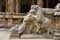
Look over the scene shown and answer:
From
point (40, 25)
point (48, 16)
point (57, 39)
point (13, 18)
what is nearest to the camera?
Result: point (57, 39)

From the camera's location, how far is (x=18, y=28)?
5906 millimetres

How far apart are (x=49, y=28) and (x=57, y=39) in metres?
0.58

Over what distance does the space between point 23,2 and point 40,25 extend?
18.5 m

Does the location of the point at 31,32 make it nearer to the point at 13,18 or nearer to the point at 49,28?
the point at 49,28

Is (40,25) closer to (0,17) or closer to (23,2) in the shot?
(0,17)

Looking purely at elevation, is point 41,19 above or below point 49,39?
above

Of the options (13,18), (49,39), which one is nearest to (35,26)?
(49,39)

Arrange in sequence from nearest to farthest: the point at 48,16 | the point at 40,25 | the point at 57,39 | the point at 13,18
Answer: the point at 57,39
the point at 40,25
the point at 48,16
the point at 13,18

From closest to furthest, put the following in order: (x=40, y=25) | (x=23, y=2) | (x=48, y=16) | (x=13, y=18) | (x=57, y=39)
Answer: (x=57, y=39) → (x=40, y=25) → (x=48, y=16) → (x=13, y=18) → (x=23, y=2)

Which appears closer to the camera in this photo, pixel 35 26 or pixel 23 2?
pixel 35 26

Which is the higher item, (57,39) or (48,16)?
(48,16)

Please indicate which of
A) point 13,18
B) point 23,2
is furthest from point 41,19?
point 23,2

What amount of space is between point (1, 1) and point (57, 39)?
1998cm

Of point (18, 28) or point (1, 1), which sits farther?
point (1, 1)
